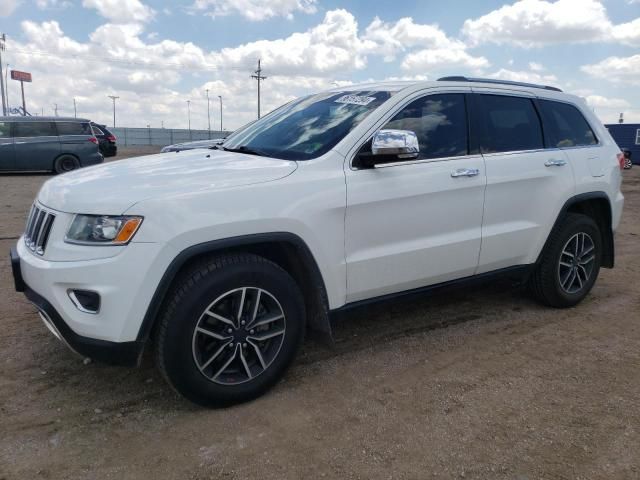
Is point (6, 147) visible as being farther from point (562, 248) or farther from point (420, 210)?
point (562, 248)

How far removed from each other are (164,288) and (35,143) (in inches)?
621

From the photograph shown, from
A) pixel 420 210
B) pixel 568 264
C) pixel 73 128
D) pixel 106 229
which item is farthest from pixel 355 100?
pixel 73 128

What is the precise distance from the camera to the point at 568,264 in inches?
174

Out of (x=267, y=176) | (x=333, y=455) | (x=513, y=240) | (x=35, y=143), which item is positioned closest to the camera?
(x=333, y=455)

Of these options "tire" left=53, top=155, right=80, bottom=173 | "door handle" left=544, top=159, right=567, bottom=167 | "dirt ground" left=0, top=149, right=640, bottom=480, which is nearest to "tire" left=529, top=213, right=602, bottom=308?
"dirt ground" left=0, top=149, right=640, bottom=480

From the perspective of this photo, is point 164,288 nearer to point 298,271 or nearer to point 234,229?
point 234,229

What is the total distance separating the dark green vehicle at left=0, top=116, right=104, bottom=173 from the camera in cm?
1563

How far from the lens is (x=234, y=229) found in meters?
2.70

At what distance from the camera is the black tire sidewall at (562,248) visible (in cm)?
427

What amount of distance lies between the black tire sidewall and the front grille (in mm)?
3607

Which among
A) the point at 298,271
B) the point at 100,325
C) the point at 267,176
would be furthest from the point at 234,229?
the point at 100,325

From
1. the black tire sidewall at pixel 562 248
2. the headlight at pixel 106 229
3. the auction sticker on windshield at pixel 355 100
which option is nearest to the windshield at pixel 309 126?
the auction sticker on windshield at pixel 355 100

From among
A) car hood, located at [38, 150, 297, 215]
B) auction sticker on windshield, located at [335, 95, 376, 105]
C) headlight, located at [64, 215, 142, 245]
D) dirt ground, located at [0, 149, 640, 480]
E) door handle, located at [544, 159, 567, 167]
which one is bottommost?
dirt ground, located at [0, 149, 640, 480]

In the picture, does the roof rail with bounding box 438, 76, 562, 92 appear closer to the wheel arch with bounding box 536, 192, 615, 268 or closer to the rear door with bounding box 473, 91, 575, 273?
the rear door with bounding box 473, 91, 575, 273
